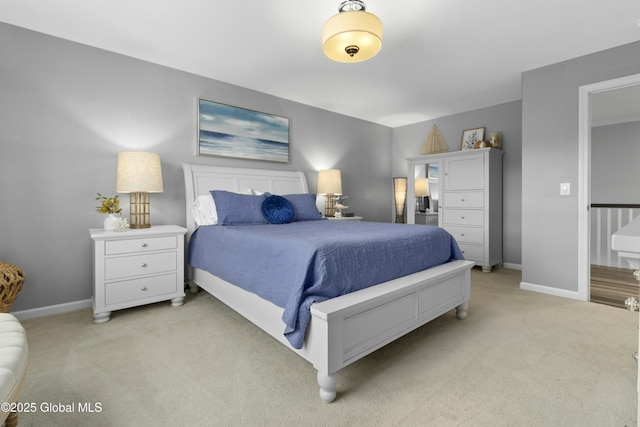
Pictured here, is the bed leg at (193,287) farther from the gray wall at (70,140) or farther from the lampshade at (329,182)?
the lampshade at (329,182)

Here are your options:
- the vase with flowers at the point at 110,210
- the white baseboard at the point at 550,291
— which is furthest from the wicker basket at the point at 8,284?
the white baseboard at the point at 550,291

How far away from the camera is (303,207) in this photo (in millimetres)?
3584

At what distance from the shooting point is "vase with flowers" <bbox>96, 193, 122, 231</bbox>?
8.76 feet

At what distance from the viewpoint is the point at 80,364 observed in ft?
6.12

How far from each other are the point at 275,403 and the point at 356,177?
411 cm

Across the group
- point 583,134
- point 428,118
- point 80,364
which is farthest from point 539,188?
point 80,364

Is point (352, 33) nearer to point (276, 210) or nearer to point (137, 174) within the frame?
point (276, 210)

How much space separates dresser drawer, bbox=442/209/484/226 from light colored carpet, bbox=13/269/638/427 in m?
1.82

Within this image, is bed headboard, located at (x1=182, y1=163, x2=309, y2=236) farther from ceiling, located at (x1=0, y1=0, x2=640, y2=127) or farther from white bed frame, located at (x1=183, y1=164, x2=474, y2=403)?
ceiling, located at (x1=0, y1=0, x2=640, y2=127)

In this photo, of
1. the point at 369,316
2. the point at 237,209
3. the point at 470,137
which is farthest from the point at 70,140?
the point at 470,137

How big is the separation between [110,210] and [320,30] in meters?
2.38

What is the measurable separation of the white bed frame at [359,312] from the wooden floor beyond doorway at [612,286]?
5.80ft

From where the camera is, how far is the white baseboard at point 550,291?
122 inches

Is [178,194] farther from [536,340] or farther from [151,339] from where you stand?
[536,340]
